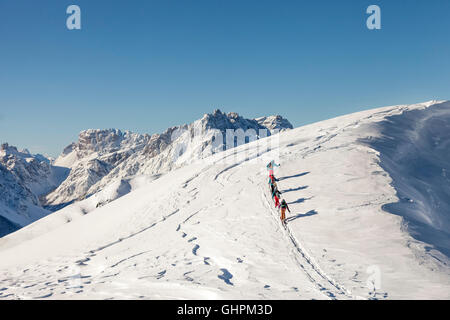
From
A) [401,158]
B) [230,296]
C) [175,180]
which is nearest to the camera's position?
[230,296]

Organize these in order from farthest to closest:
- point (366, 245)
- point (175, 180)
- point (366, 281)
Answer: point (175, 180)
point (366, 245)
point (366, 281)

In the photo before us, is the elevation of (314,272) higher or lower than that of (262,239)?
higher

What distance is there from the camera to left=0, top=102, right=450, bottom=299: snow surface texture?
9781 mm

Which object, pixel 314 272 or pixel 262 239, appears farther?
pixel 262 239

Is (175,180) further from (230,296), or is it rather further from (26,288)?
(230,296)

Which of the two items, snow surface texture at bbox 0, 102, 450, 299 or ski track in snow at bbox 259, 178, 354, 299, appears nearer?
ski track in snow at bbox 259, 178, 354, 299

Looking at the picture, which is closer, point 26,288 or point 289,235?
Result: point 26,288

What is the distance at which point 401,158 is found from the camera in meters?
25.6

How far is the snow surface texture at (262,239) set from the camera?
9781 millimetres

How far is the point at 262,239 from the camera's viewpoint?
1394cm

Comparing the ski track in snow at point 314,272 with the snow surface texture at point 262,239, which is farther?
the snow surface texture at point 262,239
